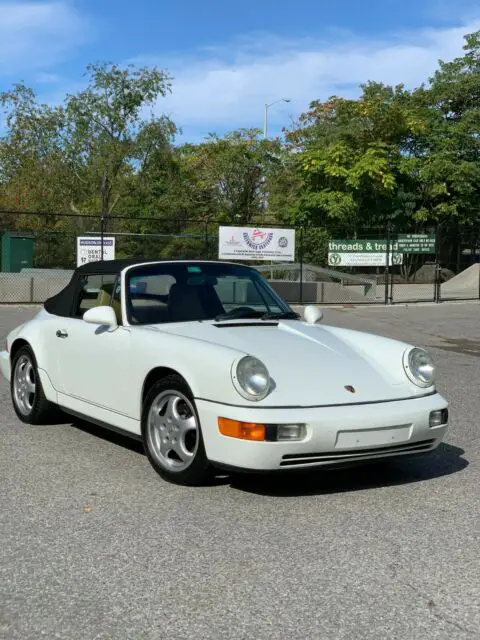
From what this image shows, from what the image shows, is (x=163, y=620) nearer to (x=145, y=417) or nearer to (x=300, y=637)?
(x=300, y=637)

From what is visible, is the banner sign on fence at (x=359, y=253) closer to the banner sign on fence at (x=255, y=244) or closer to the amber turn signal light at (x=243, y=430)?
the banner sign on fence at (x=255, y=244)

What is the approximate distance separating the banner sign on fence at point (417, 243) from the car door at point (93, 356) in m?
18.1

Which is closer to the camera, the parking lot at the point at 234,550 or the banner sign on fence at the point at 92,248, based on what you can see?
the parking lot at the point at 234,550

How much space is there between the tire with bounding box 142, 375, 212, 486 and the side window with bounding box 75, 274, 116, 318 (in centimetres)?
123

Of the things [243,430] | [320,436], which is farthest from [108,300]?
[320,436]

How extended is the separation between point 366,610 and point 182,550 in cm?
99

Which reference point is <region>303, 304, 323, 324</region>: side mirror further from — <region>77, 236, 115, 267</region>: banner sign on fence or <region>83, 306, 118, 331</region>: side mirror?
<region>77, 236, 115, 267</region>: banner sign on fence

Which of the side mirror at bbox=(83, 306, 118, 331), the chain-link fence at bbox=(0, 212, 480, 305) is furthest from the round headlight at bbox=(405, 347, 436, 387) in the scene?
the chain-link fence at bbox=(0, 212, 480, 305)

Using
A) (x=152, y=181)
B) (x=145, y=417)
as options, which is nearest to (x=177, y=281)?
(x=145, y=417)

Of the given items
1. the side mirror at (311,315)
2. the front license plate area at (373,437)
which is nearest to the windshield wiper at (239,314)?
the side mirror at (311,315)

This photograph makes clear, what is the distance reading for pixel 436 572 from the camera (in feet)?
10.8

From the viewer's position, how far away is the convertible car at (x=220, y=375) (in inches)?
161

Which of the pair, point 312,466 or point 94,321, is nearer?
point 312,466

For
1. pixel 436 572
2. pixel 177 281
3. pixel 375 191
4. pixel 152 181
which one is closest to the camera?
pixel 436 572
